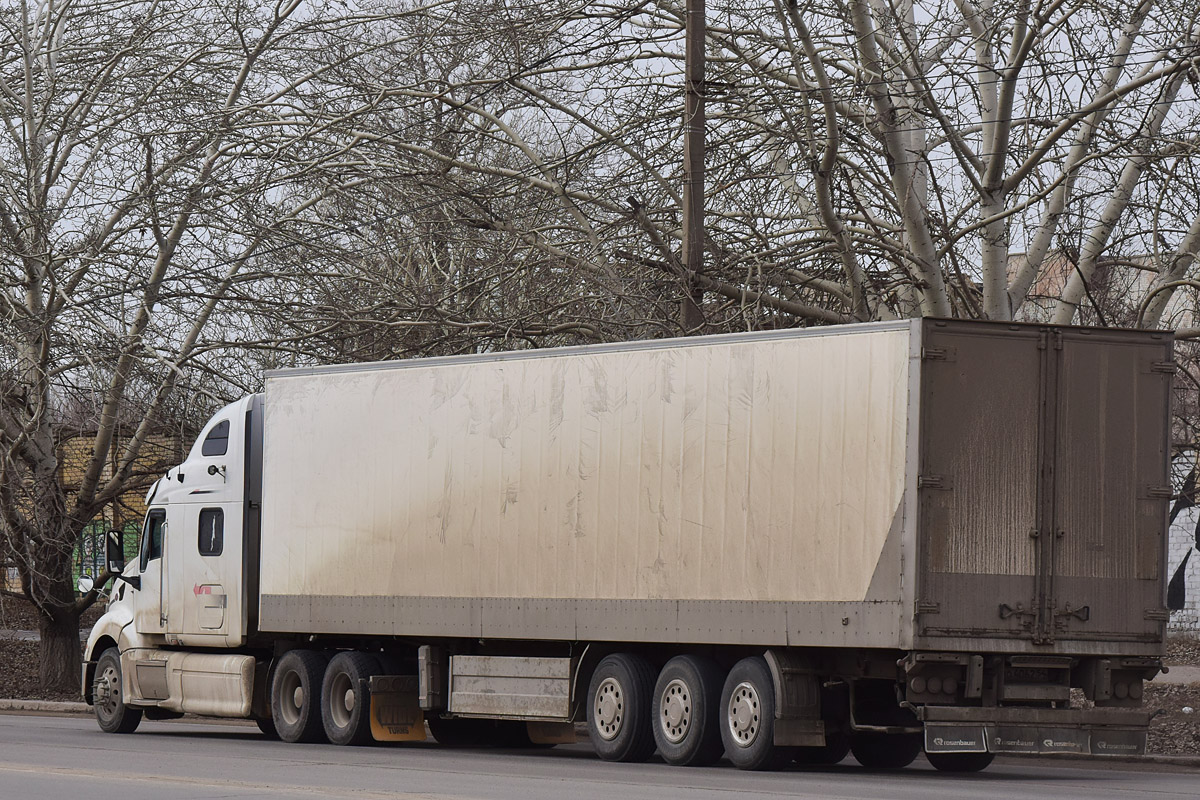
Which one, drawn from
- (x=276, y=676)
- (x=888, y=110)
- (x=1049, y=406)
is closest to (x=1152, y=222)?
(x=888, y=110)

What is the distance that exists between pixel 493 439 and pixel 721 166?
5358 millimetres

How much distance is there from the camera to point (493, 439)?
621 inches

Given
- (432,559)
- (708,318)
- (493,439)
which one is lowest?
(432,559)

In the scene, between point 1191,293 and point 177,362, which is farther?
point 177,362

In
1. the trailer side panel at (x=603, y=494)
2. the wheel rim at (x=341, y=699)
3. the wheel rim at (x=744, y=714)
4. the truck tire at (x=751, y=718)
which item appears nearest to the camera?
the trailer side panel at (x=603, y=494)

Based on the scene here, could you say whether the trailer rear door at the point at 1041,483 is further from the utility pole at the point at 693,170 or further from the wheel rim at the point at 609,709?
the utility pole at the point at 693,170

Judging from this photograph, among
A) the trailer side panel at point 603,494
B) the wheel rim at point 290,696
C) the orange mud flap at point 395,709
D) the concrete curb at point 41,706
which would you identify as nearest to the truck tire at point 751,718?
the trailer side panel at point 603,494

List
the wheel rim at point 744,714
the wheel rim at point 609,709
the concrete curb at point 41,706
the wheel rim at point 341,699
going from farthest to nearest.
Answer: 1. the concrete curb at point 41,706
2. the wheel rim at point 341,699
3. the wheel rim at point 609,709
4. the wheel rim at point 744,714

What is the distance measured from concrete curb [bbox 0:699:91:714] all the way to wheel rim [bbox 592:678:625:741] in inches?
451

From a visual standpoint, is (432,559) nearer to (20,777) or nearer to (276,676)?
(276,676)

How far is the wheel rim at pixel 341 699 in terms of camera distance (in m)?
17.3

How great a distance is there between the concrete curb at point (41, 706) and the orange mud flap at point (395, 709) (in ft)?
27.9

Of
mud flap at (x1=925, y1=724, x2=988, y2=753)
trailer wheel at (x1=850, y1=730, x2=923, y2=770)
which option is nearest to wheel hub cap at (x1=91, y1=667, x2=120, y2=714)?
trailer wheel at (x1=850, y1=730, x2=923, y2=770)

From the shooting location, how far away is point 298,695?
17797 millimetres
